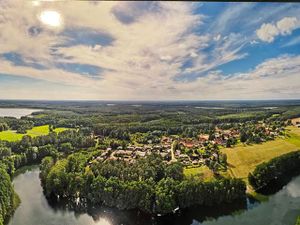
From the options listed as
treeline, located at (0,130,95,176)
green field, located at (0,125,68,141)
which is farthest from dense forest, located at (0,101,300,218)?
green field, located at (0,125,68,141)

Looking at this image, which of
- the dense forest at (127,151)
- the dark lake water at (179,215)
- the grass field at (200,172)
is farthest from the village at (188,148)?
the dark lake water at (179,215)

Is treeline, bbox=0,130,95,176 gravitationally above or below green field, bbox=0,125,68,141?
below

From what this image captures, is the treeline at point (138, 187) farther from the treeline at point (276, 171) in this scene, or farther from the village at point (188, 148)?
the village at point (188, 148)

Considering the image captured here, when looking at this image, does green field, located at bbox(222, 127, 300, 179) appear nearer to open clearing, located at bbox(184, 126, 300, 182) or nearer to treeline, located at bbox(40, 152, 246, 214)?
open clearing, located at bbox(184, 126, 300, 182)

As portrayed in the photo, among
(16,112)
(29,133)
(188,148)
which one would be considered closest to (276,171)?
(188,148)

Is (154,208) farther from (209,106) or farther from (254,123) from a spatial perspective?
(209,106)

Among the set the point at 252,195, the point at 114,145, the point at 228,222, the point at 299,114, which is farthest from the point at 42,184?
the point at 299,114

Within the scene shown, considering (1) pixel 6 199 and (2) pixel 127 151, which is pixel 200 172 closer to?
(2) pixel 127 151
